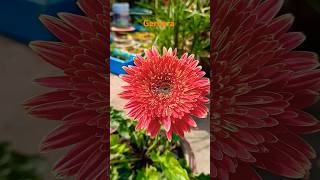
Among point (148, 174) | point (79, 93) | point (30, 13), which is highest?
point (30, 13)

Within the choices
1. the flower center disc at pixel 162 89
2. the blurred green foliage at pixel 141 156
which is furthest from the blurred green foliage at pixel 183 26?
the blurred green foliage at pixel 141 156

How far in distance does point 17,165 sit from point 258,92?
650 millimetres

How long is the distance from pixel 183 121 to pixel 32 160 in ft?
1.32

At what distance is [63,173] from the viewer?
2.72 feet

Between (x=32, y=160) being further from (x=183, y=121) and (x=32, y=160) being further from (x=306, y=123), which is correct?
(x=306, y=123)

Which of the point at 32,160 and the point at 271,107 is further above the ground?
the point at 271,107

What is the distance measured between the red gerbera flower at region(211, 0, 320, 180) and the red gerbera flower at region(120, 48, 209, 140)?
0.18 ft

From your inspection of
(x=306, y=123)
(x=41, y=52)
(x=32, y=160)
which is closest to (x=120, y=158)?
(x=32, y=160)

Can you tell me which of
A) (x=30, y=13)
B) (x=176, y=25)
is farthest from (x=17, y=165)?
(x=176, y=25)

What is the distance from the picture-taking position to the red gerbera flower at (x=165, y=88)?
0.79 meters

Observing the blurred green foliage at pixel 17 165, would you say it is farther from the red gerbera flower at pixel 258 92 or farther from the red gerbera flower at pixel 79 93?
the red gerbera flower at pixel 258 92

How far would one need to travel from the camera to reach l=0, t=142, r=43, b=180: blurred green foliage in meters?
0.84

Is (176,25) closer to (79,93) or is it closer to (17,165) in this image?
(79,93)

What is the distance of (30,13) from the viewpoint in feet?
2.56
